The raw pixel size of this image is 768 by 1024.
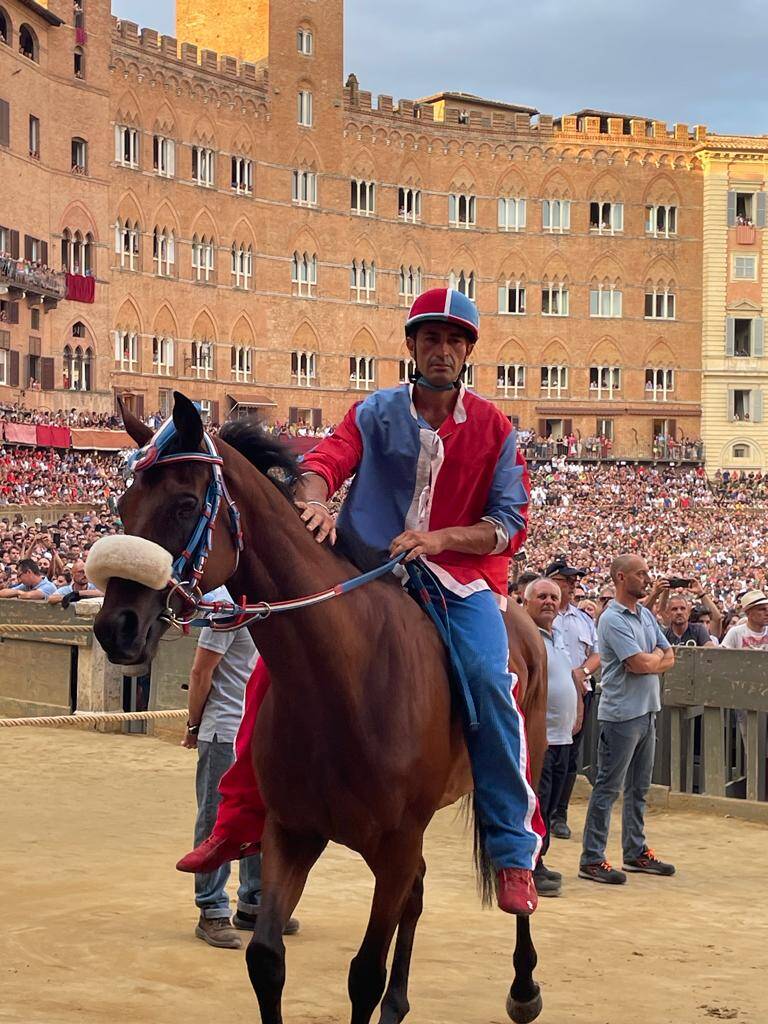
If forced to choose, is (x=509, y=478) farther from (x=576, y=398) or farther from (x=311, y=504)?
(x=576, y=398)

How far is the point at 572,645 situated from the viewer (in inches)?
427

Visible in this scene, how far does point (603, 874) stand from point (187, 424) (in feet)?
18.6

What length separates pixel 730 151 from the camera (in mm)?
66000

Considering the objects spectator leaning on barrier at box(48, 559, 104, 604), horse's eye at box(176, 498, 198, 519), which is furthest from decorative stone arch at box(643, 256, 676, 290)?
horse's eye at box(176, 498, 198, 519)

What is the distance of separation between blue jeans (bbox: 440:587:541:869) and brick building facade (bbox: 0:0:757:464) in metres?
43.7

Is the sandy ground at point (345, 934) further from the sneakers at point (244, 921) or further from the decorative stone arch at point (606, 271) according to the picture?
the decorative stone arch at point (606, 271)

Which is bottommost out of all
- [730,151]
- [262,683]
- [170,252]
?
[262,683]

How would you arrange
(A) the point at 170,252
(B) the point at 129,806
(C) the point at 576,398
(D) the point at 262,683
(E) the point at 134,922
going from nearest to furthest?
(D) the point at 262,683 < (E) the point at 134,922 < (B) the point at 129,806 < (A) the point at 170,252 < (C) the point at 576,398

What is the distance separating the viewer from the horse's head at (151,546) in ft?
13.0

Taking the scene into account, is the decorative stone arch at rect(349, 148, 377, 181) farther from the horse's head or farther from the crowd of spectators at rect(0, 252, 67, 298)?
the horse's head

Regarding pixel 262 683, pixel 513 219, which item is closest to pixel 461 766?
pixel 262 683

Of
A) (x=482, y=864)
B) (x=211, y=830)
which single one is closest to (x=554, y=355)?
(x=211, y=830)

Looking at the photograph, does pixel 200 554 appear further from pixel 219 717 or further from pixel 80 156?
pixel 80 156

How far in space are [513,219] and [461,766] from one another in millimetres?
61704
